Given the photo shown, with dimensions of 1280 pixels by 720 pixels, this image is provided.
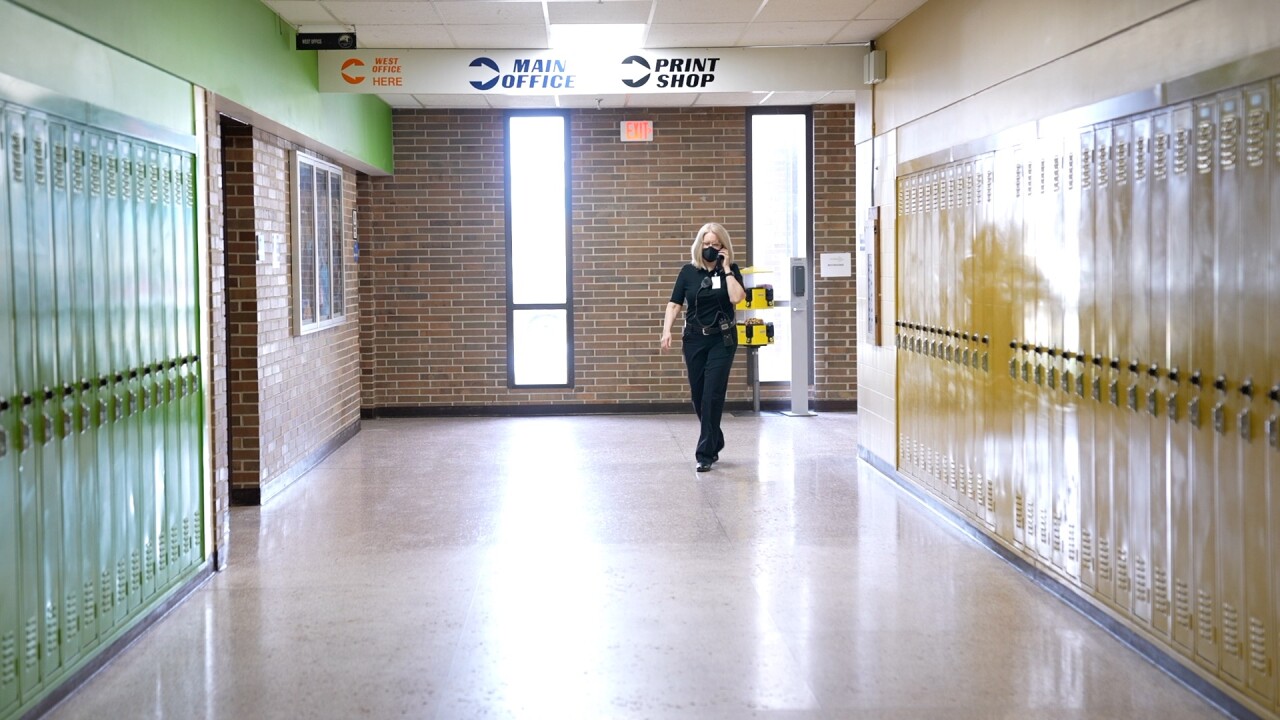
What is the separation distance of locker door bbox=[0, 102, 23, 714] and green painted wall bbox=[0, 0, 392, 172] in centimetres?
64

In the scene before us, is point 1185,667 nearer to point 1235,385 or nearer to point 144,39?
point 1235,385

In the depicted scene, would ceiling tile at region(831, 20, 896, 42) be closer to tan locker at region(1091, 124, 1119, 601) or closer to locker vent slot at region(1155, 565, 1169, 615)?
tan locker at region(1091, 124, 1119, 601)

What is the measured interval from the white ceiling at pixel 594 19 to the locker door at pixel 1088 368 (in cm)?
274

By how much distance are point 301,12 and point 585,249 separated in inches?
200

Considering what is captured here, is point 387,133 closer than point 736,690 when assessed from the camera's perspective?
No

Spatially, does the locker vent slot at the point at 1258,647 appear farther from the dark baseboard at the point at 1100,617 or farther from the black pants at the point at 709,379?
the black pants at the point at 709,379

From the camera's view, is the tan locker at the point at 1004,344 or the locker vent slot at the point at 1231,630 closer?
the locker vent slot at the point at 1231,630

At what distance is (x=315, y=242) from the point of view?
9180mm

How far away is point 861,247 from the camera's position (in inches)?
342

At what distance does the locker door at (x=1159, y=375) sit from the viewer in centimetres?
409

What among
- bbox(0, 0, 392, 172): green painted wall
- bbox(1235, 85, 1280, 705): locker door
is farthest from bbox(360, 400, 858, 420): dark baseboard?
bbox(1235, 85, 1280, 705): locker door

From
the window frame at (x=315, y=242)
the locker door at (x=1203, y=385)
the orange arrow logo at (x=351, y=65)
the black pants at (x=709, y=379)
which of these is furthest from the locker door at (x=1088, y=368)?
the window frame at (x=315, y=242)

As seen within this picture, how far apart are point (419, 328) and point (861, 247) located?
4.88m

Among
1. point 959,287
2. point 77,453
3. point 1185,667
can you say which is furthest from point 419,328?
point 1185,667
